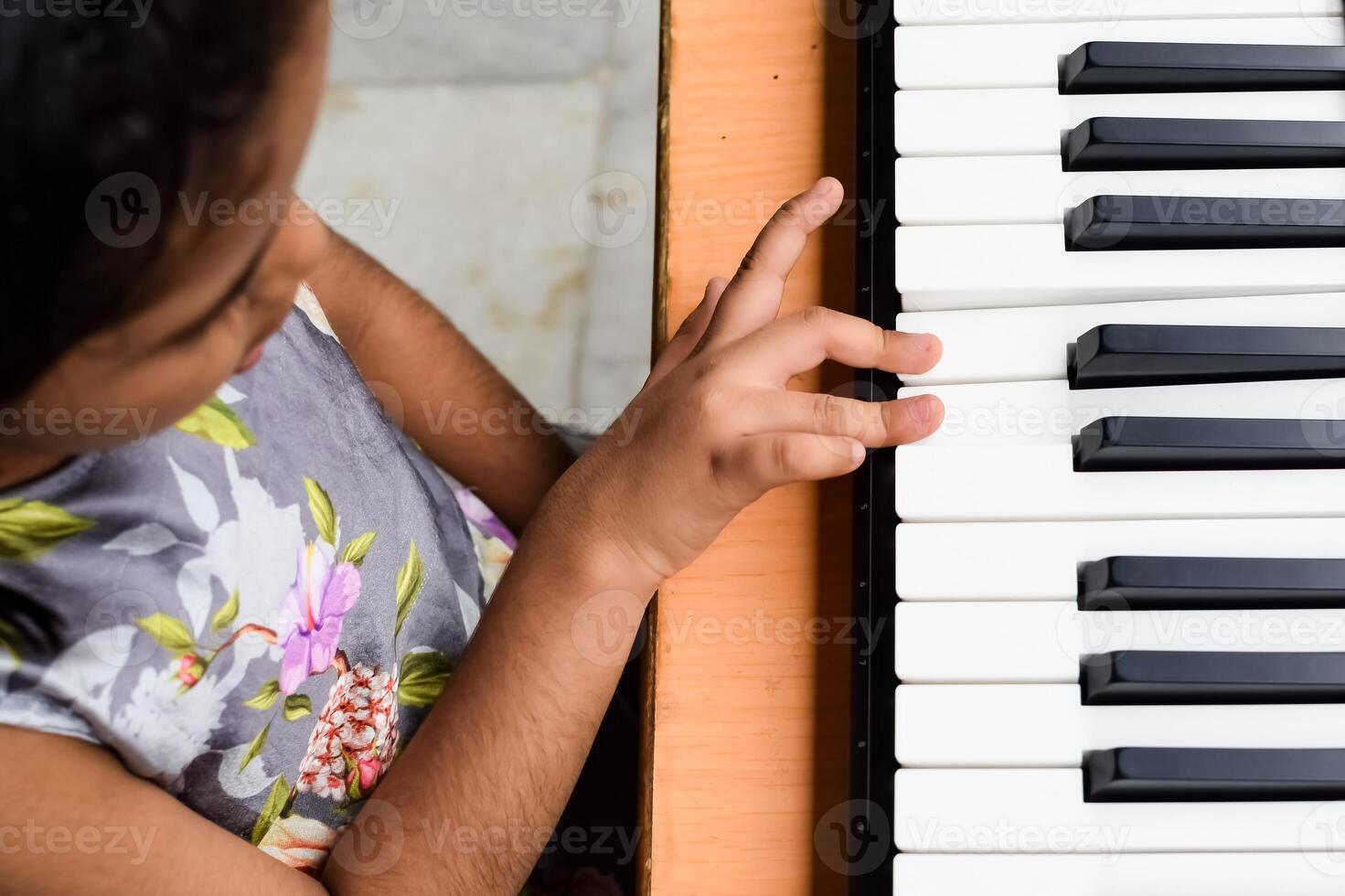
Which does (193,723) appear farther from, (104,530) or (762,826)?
(762,826)

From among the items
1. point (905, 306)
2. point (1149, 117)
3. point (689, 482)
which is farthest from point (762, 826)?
point (1149, 117)

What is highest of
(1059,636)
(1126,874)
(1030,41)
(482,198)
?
(482,198)

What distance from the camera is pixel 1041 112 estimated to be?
59 cm

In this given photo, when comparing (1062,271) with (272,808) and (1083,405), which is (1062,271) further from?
(272,808)

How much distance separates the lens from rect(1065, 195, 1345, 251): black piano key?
551mm

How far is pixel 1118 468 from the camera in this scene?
0.53m

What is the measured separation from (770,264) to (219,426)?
33cm

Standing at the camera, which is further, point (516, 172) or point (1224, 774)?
point (516, 172)

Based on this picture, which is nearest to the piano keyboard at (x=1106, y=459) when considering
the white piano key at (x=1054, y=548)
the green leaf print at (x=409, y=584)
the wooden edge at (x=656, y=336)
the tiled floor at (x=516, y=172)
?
the white piano key at (x=1054, y=548)

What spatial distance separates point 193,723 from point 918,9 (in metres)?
0.57

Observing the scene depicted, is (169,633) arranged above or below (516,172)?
below

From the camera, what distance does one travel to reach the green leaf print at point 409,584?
713 mm

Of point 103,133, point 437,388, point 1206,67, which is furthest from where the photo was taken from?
point 437,388

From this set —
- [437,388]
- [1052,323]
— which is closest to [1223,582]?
[1052,323]
